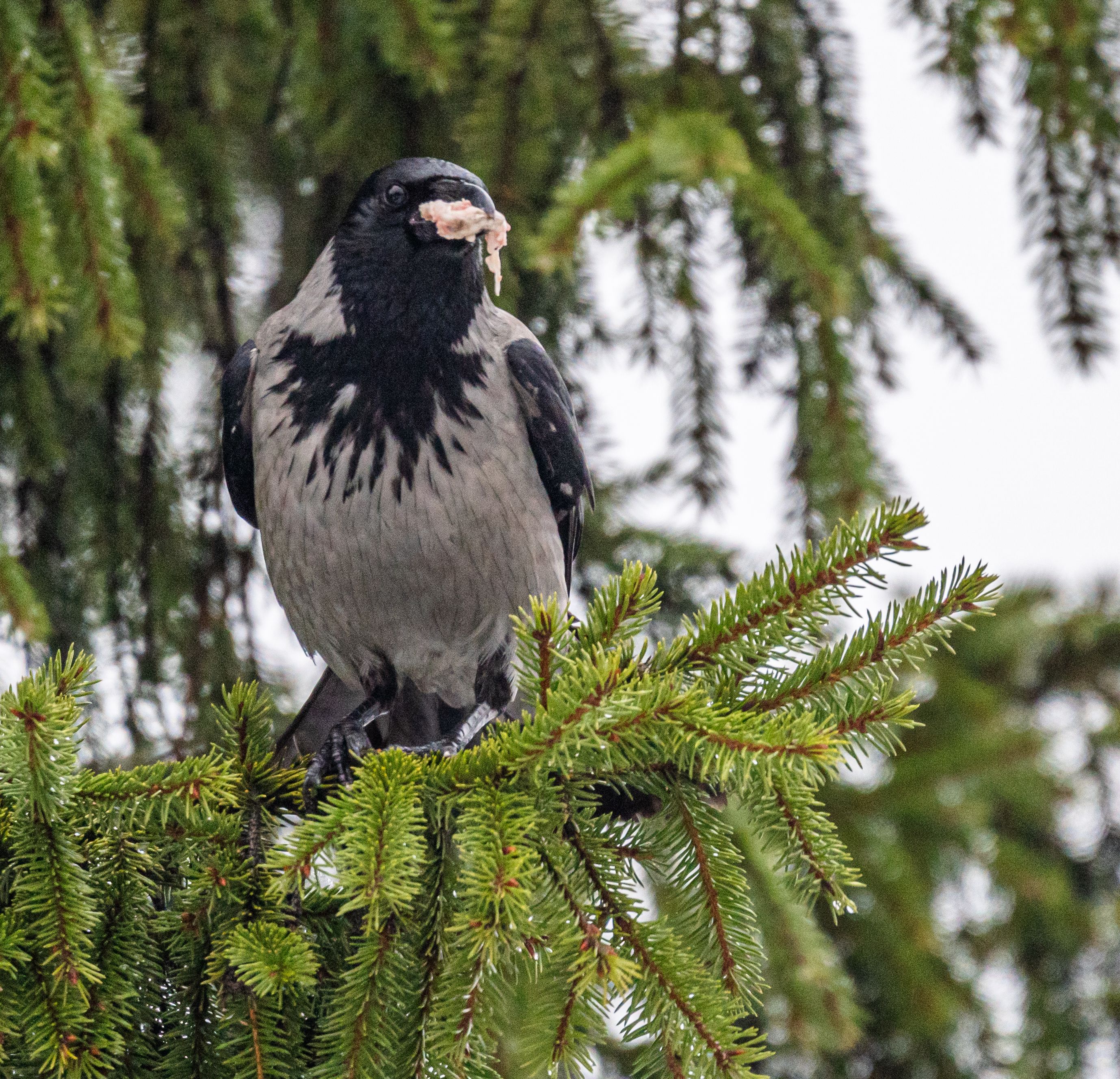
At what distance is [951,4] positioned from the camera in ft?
9.89

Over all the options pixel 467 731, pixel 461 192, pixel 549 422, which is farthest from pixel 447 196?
pixel 467 731

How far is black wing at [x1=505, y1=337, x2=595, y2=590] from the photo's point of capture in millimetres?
2889

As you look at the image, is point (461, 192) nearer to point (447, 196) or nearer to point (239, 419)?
point (447, 196)

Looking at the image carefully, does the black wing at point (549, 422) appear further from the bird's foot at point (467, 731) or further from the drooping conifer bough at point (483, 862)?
the drooping conifer bough at point (483, 862)

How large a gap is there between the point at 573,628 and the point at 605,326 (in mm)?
1955

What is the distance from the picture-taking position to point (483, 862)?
163 centimetres

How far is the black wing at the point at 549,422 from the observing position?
114 inches

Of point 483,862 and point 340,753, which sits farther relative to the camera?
point 340,753

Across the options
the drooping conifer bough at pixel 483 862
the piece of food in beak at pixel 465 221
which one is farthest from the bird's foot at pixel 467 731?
the piece of food in beak at pixel 465 221

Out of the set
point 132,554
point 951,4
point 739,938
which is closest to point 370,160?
point 132,554

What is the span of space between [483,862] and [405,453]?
1.28m

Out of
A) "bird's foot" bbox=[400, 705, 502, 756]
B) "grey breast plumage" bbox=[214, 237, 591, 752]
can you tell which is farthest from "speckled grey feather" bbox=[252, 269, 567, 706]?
"bird's foot" bbox=[400, 705, 502, 756]

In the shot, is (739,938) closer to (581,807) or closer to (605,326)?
(581,807)

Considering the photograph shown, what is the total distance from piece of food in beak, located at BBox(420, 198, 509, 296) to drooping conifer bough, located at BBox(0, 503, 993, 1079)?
1105mm
